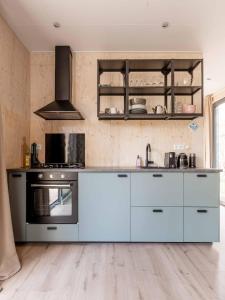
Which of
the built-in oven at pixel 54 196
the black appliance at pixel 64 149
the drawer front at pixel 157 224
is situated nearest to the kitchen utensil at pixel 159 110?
the black appliance at pixel 64 149

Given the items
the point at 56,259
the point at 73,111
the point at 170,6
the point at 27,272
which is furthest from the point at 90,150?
the point at 170,6

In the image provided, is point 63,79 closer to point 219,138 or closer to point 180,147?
point 180,147

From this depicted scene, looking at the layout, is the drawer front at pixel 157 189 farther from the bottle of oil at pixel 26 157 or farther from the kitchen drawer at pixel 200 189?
the bottle of oil at pixel 26 157

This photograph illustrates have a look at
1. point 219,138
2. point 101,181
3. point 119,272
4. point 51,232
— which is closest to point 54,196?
point 51,232

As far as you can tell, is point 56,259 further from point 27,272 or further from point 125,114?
point 125,114

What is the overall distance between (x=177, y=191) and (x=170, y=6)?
2.05 m

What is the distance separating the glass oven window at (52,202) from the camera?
2.89 meters

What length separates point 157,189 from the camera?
2.88 metres

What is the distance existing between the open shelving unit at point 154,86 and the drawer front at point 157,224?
1.25 metres

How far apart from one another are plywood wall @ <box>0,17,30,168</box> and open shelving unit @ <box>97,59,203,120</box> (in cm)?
106

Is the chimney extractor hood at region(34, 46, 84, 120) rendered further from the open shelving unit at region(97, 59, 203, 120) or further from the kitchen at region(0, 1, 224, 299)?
the open shelving unit at region(97, 59, 203, 120)

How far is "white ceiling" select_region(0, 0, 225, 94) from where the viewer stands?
246 centimetres

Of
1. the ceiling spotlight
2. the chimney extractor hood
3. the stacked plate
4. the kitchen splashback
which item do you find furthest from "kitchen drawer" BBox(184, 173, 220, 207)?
the ceiling spotlight

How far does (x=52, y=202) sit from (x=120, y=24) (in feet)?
7.52
